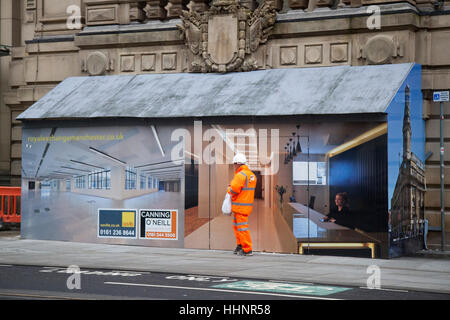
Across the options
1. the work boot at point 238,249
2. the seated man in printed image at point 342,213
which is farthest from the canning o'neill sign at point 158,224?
the seated man in printed image at point 342,213

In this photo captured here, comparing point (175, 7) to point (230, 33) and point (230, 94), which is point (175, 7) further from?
point (230, 94)

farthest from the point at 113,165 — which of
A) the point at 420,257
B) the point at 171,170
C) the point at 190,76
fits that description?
the point at 420,257

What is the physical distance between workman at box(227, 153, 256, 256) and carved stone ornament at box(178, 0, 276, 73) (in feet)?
12.3

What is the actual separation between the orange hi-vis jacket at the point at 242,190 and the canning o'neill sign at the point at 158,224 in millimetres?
2224

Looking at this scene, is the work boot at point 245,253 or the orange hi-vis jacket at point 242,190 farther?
the work boot at point 245,253

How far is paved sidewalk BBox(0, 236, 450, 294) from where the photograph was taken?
12.9m

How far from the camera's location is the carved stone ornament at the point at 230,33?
63.6ft

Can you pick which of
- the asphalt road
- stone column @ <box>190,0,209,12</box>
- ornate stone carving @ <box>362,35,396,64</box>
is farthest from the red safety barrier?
ornate stone carving @ <box>362,35,396,64</box>

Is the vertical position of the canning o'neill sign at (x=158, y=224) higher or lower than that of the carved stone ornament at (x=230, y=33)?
lower

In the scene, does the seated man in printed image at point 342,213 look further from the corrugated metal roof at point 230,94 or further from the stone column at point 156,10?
the stone column at point 156,10

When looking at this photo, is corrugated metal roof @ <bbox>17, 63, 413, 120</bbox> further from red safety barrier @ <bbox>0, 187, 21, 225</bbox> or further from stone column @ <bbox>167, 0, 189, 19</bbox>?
red safety barrier @ <bbox>0, 187, 21, 225</bbox>
